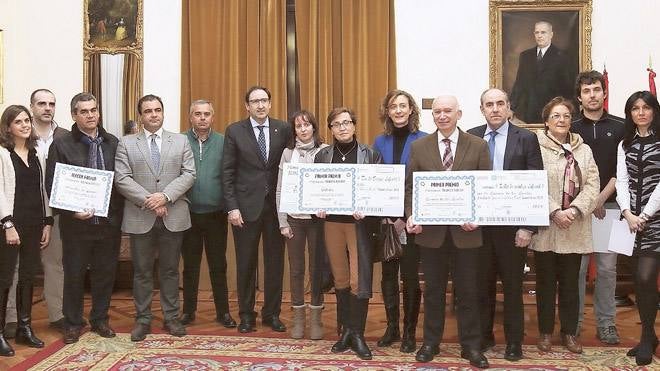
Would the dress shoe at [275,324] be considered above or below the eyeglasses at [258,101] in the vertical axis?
below

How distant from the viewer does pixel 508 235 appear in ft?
12.1

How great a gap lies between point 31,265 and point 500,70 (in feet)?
15.7

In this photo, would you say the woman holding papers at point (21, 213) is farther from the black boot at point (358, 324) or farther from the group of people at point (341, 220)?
the black boot at point (358, 324)

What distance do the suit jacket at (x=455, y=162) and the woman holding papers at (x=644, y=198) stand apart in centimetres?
90

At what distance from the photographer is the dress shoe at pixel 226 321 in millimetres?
4613

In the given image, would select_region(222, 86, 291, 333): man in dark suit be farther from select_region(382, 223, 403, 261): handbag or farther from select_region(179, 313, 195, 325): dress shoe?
select_region(382, 223, 403, 261): handbag

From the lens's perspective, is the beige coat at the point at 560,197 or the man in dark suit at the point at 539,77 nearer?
the beige coat at the point at 560,197

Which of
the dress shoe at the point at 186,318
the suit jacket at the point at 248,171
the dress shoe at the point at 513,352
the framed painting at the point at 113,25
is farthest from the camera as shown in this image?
A: the framed painting at the point at 113,25

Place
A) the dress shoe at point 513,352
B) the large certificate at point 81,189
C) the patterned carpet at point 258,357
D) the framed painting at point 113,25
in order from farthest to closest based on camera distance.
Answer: the framed painting at point 113,25 < the large certificate at point 81,189 < the dress shoe at point 513,352 < the patterned carpet at point 258,357

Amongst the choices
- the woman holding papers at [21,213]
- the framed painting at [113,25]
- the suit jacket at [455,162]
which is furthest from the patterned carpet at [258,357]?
the framed painting at [113,25]

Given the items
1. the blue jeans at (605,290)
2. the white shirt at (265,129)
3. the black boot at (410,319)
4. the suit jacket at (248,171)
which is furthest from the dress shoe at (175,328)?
the blue jeans at (605,290)

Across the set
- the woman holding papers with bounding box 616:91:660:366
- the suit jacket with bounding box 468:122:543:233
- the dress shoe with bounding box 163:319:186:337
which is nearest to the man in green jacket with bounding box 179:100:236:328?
the dress shoe with bounding box 163:319:186:337

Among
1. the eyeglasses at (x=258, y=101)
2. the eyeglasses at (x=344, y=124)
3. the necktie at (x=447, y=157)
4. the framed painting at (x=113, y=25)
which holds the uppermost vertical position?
the framed painting at (x=113, y=25)

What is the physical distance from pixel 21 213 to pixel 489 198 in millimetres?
2964
